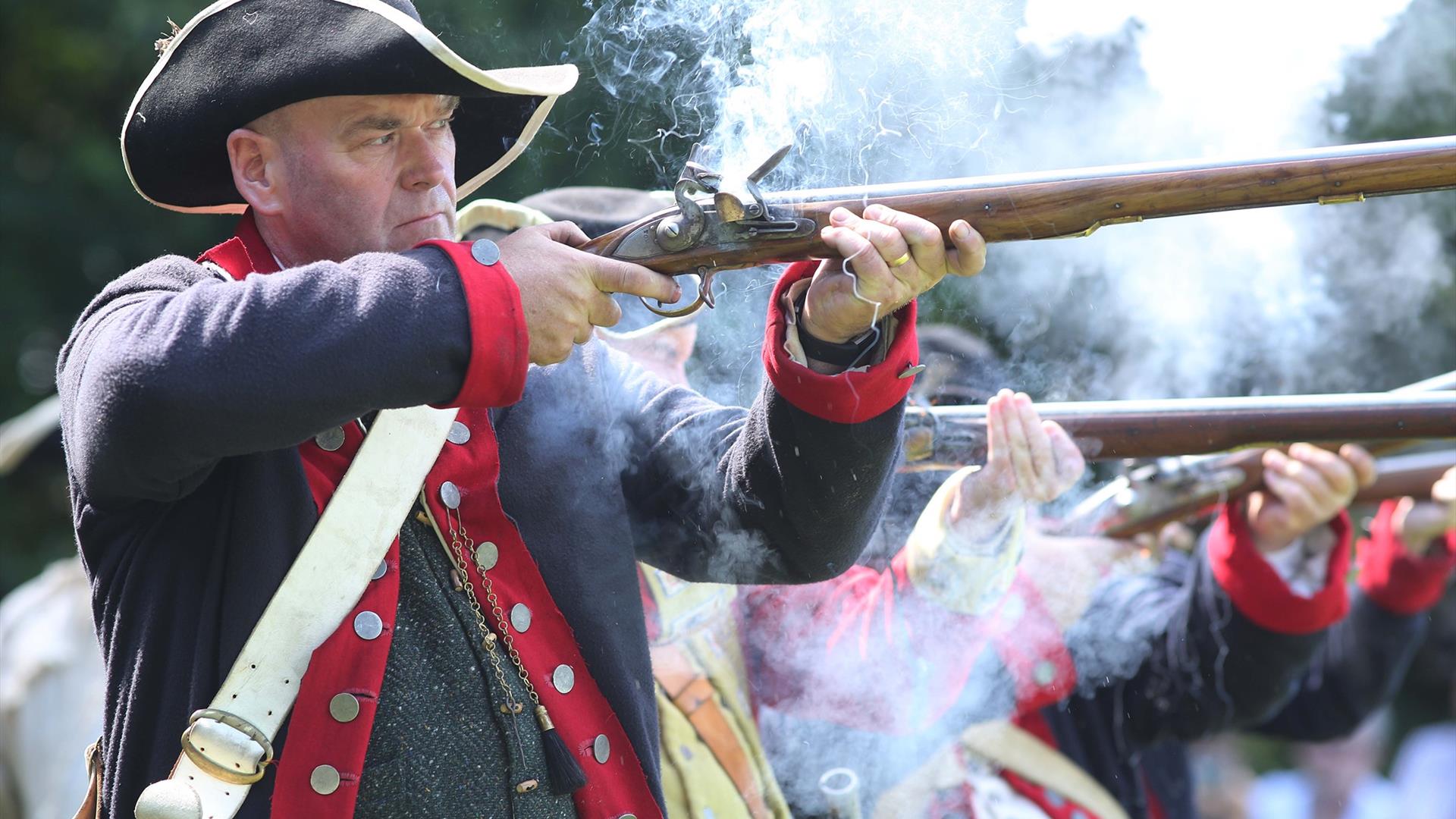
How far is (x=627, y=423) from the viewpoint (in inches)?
96.3

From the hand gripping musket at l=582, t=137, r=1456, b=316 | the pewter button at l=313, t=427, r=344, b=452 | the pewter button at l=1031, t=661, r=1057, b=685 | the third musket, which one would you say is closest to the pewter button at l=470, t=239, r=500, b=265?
the hand gripping musket at l=582, t=137, r=1456, b=316

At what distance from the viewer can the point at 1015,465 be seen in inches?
122

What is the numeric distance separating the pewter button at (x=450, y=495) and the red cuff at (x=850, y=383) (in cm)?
49

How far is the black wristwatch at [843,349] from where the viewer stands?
2.12 m

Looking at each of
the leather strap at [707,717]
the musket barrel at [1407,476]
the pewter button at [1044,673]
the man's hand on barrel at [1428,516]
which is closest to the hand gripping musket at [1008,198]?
the leather strap at [707,717]

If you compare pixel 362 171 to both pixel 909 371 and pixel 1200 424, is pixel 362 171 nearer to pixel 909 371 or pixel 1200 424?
pixel 909 371

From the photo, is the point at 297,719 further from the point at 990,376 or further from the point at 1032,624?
the point at 990,376

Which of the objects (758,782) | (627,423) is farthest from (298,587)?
(758,782)

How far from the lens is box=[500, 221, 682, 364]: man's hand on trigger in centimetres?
189

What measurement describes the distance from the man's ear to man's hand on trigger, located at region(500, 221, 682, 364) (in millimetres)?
419

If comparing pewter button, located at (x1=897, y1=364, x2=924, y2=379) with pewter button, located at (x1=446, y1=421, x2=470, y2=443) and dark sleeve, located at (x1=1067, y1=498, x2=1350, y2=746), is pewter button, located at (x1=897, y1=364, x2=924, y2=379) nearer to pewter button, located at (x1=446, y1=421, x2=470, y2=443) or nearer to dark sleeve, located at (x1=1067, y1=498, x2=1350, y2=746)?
pewter button, located at (x1=446, y1=421, x2=470, y2=443)

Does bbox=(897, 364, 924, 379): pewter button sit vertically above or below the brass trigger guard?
below

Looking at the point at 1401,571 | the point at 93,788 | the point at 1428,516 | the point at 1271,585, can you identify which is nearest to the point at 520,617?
the point at 93,788

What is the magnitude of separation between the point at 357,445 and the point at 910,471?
168 centimetres
